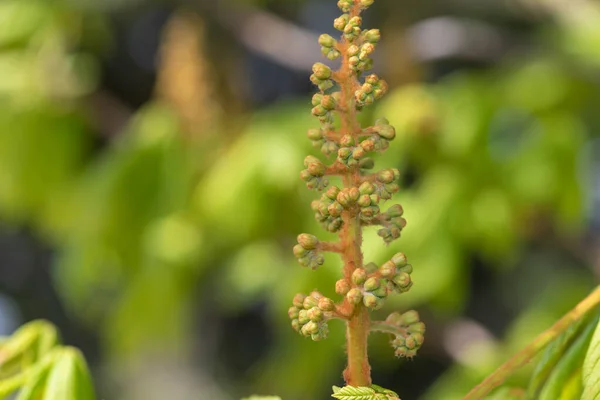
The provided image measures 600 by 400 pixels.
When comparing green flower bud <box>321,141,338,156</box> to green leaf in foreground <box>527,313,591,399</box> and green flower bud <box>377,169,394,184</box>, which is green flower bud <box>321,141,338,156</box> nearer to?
green flower bud <box>377,169,394,184</box>

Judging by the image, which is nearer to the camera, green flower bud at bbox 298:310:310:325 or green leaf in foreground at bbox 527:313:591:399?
green flower bud at bbox 298:310:310:325

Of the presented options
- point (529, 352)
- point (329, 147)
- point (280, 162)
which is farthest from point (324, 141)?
point (280, 162)

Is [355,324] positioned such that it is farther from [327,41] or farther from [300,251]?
[327,41]

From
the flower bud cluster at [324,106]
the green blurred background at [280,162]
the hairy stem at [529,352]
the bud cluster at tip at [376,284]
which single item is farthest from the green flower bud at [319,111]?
the green blurred background at [280,162]

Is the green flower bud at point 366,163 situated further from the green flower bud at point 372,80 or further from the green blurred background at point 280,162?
the green blurred background at point 280,162

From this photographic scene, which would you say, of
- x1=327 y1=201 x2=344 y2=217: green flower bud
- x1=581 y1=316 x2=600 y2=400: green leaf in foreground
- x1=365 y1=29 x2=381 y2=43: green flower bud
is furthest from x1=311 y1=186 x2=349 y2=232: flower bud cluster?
x1=581 y1=316 x2=600 y2=400: green leaf in foreground

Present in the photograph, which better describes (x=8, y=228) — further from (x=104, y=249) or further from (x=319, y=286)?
(x=319, y=286)

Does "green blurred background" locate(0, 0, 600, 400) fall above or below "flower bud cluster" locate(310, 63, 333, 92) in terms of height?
below
